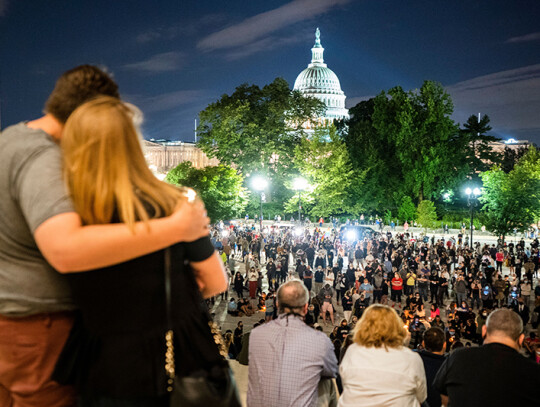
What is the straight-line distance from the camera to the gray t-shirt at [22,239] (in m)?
1.57

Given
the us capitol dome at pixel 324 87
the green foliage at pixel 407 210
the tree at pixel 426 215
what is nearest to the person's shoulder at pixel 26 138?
the tree at pixel 426 215

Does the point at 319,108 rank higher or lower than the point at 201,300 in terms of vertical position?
higher

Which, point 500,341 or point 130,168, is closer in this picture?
point 130,168

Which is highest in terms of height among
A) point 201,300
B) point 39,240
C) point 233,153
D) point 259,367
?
point 233,153

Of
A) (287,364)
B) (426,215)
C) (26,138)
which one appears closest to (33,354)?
(26,138)

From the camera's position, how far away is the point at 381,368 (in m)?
3.11

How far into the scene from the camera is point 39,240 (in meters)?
1.47

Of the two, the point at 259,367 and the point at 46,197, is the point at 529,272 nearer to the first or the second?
the point at 259,367

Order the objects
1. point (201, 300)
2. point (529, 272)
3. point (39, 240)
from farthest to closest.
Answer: point (529, 272), point (201, 300), point (39, 240)

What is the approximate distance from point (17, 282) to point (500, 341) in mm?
3020

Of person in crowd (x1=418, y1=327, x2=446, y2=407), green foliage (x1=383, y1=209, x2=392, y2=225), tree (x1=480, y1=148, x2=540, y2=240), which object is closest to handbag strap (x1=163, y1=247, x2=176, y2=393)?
person in crowd (x1=418, y1=327, x2=446, y2=407)

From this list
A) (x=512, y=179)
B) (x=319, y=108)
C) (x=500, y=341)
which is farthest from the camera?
(x=319, y=108)

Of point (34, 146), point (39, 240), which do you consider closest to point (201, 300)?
point (39, 240)

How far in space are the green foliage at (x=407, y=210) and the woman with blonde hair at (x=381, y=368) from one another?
151 feet
